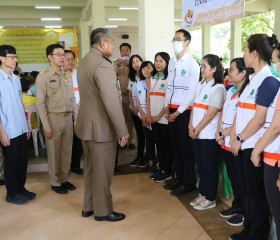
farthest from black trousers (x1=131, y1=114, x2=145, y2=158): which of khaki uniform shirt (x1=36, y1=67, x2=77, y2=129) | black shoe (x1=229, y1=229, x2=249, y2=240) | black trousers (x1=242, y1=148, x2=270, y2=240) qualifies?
black trousers (x1=242, y1=148, x2=270, y2=240)

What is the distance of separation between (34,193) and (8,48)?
1501 mm

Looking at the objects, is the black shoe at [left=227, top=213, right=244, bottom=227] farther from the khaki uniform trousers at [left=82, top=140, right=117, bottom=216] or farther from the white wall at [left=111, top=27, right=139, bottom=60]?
the white wall at [left=111, top=27, right=139, bottom=60]

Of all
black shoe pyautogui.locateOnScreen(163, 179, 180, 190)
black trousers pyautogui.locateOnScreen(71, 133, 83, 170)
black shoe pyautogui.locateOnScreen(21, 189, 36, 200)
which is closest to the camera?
black shoe pyautogui.locateOnScreen(21, 189, 36, 200)

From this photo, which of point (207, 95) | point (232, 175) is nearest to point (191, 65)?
point (207, 95)

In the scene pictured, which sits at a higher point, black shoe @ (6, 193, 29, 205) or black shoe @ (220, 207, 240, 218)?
black shoe @ (220, 207, 240, 218)

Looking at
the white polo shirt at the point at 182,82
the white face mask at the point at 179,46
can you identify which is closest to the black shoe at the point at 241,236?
the white polo shirt at the point at 182,82

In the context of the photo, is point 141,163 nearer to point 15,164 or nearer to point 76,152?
point 76,152

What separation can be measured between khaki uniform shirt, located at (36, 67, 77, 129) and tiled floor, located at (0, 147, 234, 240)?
82 cm

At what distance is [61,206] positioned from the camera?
3074 millimetres

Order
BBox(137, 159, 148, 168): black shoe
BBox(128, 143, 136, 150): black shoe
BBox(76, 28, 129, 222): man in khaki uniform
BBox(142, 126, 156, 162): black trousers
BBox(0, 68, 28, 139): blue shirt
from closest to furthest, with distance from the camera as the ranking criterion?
BBox(76, 28, 129, 222): man in khaki uniform, BBox(0, 68, 28, 139): blue shirt, BBox(142, 126, 156, 162): black trousers, BBox(137, 159, 148, 168): black shoe, BBox(128, 143, 136, 150): black shoe

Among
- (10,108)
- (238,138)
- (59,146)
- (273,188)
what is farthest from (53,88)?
(273,188)

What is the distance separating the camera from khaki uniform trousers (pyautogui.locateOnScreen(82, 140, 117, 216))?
8.59 ft

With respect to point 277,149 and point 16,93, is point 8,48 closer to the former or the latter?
point 16,93

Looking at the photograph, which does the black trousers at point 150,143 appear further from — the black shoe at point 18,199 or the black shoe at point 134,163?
the black shoe at point 18,199
